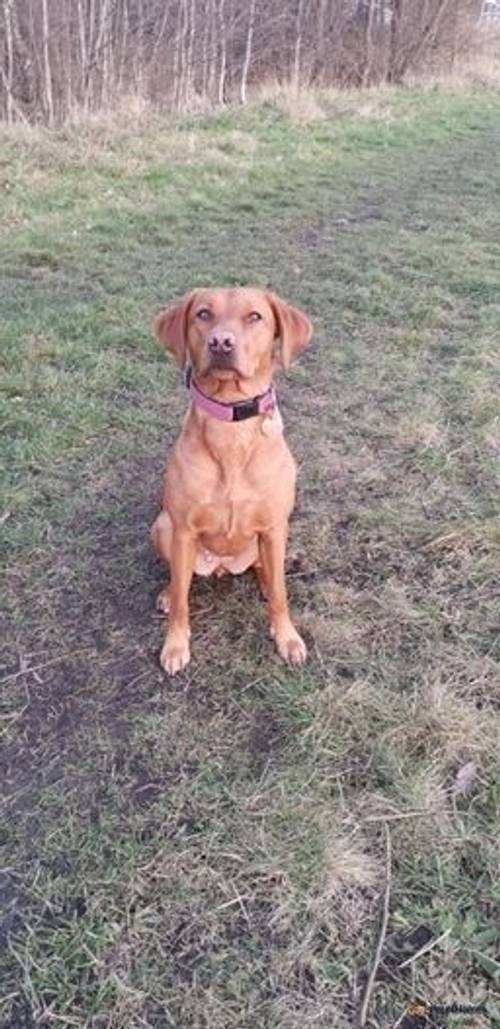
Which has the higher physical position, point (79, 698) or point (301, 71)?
point (301, 71)

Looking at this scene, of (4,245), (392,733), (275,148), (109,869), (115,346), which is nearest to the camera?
(109,869)

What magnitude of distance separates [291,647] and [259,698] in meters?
0.23

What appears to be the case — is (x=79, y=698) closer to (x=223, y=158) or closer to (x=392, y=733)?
(x=392, y=733)

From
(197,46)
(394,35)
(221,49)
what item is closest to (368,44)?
(394,35)

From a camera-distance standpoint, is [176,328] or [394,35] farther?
[394,35]

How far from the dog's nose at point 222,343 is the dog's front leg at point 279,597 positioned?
583 mm

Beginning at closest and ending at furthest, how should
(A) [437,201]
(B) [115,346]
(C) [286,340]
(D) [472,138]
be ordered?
1. (C) [286,340]
2. (B) [115,346]
3. (A) [437,201]
4. (D) [472,138]

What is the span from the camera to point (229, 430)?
2.42m

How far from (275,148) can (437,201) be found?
274 cm

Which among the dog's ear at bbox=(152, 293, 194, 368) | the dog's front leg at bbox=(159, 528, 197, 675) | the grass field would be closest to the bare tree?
the grass field

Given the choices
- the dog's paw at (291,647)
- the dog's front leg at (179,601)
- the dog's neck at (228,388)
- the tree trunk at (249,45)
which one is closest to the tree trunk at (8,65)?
the tree trunk at (249,45)

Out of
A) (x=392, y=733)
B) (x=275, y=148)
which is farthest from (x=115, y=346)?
(x=275, y=148)

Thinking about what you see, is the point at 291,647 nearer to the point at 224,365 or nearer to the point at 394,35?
the point at 224,365

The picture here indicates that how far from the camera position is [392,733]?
235 centimetres
